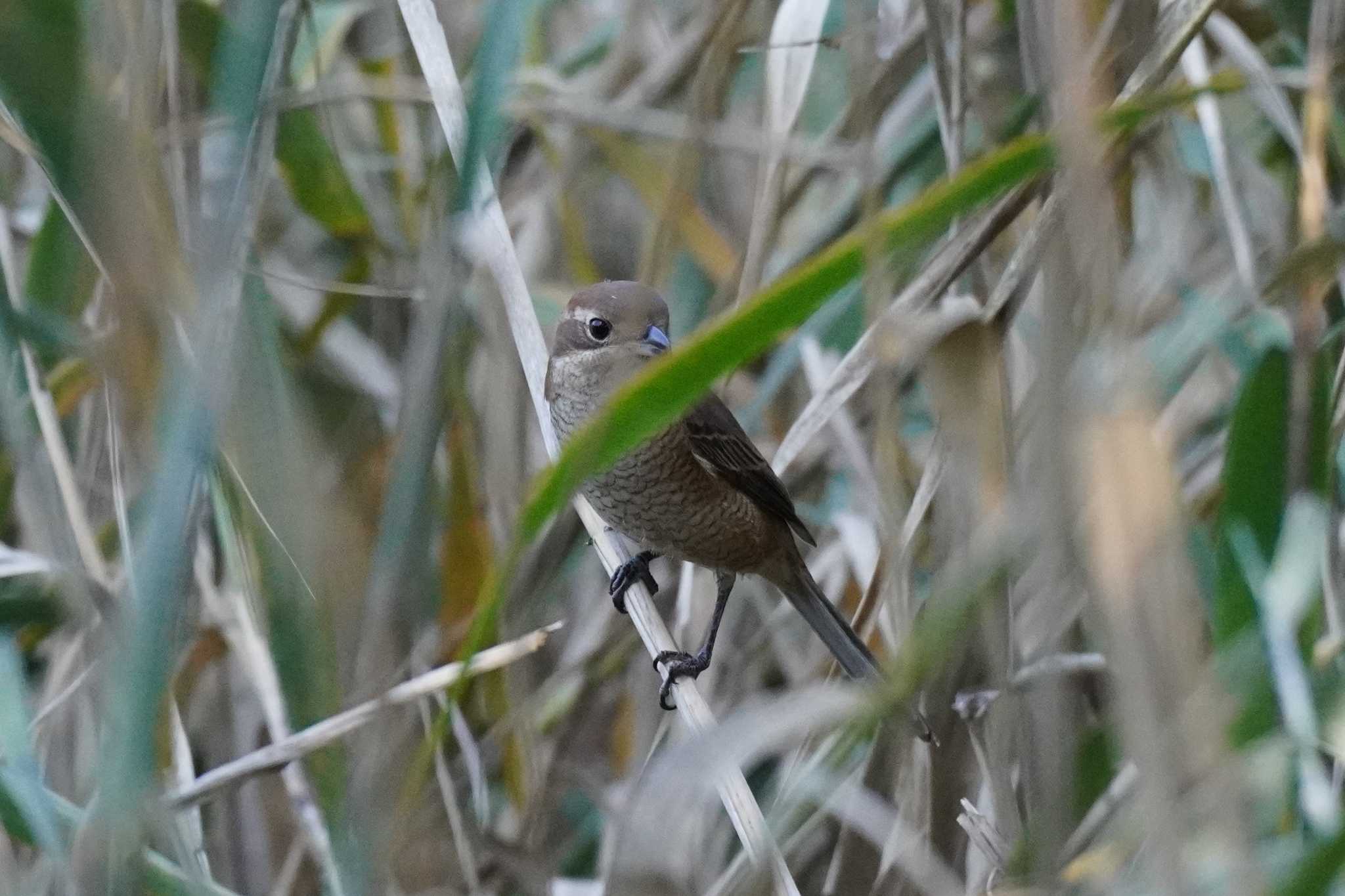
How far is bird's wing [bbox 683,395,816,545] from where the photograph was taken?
2.41 m

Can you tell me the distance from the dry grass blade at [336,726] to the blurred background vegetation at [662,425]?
1cm

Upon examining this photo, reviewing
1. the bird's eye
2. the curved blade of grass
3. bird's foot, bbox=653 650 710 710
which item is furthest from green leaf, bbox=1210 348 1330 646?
the bird's eye

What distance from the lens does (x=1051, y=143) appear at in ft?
3.51

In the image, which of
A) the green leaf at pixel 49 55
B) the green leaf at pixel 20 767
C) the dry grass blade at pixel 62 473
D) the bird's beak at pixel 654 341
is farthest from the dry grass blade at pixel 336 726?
the bird's beak at pixel 654 341

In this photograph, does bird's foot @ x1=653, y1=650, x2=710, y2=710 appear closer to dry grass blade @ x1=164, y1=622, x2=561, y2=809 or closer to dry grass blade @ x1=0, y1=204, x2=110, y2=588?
dry grass blade @ x1=164, y1=622, x2=561, y2=809

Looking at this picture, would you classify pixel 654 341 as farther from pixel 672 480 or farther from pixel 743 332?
pixel 743 332

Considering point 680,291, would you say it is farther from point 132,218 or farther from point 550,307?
point 132,218

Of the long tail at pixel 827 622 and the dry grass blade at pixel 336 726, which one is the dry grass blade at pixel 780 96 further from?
the dry grass blade at pixel 336 726

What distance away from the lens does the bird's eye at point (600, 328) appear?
7.72 ft

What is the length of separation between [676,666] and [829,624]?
1.16ft

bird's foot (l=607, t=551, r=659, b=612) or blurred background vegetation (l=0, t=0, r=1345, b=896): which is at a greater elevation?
blurred background vegetation (l=0, t=0, r=1345, b=896)

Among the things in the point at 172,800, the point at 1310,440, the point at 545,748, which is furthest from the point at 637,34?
the point at 172,800

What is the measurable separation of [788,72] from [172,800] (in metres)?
1.40

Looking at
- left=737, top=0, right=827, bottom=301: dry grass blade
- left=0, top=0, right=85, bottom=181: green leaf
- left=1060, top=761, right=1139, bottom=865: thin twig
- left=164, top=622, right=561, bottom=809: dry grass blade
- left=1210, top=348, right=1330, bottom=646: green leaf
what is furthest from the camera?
left=737, top=0, right=827, bottom=301: dry grass blade
